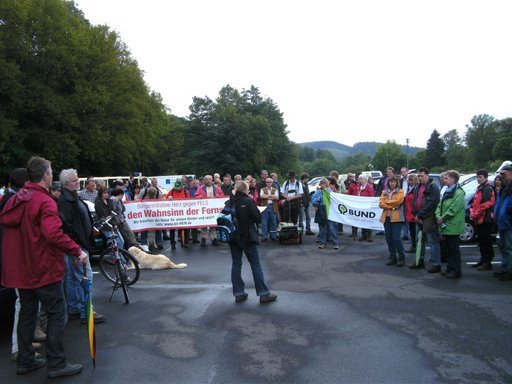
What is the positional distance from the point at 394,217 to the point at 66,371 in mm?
6747

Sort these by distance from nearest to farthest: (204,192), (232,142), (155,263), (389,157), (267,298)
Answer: (267,298) → (155,263) → (204,192) → (232,142) → (389,157)

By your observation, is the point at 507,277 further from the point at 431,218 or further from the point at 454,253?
the point at 431,218

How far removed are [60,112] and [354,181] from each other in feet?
84.7

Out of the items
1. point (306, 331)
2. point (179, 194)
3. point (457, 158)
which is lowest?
point (306, 331)

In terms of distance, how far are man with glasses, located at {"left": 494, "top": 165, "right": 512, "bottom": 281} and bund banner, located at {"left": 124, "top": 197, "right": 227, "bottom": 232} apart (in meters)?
7.44

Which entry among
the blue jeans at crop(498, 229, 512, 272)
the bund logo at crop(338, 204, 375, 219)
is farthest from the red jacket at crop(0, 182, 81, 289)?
the bund logo at crop(338, 204, 375, 219)

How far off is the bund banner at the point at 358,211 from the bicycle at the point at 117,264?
634cm

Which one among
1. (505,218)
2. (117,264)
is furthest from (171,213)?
(505,218)

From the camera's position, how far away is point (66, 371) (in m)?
4.42

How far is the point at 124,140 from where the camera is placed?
1523 inches

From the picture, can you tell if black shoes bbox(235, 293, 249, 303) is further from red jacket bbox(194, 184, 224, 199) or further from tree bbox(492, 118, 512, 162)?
tree bbox(492, 118, 512, 162)

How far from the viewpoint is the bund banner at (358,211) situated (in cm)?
1228

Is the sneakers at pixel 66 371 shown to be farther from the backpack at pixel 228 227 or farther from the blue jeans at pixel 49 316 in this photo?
the backpack at pixel 228 227

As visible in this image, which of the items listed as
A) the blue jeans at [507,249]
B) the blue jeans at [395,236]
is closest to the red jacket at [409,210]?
the blue jeans at [395,236]
